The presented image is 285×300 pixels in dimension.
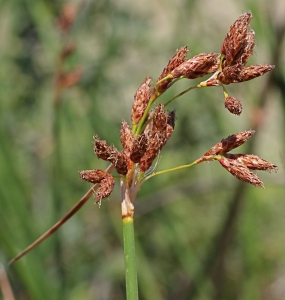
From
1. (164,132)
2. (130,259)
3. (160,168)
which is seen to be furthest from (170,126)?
(160,168)

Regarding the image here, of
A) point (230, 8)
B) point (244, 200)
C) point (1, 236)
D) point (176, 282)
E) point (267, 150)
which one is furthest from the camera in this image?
point (230, 8)

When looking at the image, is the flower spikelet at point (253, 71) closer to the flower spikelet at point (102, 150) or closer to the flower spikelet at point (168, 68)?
the flower spikelet at point (168, 68)

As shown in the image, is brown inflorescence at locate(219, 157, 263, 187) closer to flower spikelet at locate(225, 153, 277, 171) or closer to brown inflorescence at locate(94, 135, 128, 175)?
flower spikelet at locate(225, 153, 277, 171)

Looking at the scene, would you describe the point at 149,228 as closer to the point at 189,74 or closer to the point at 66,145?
the point at 66,145

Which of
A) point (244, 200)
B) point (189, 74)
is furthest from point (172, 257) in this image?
point (189, 74)

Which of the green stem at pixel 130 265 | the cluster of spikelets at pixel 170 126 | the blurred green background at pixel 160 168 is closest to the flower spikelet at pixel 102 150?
the cluster of spikelets at pixel 170 126

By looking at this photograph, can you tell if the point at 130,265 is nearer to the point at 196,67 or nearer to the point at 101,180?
the point at 101,180
